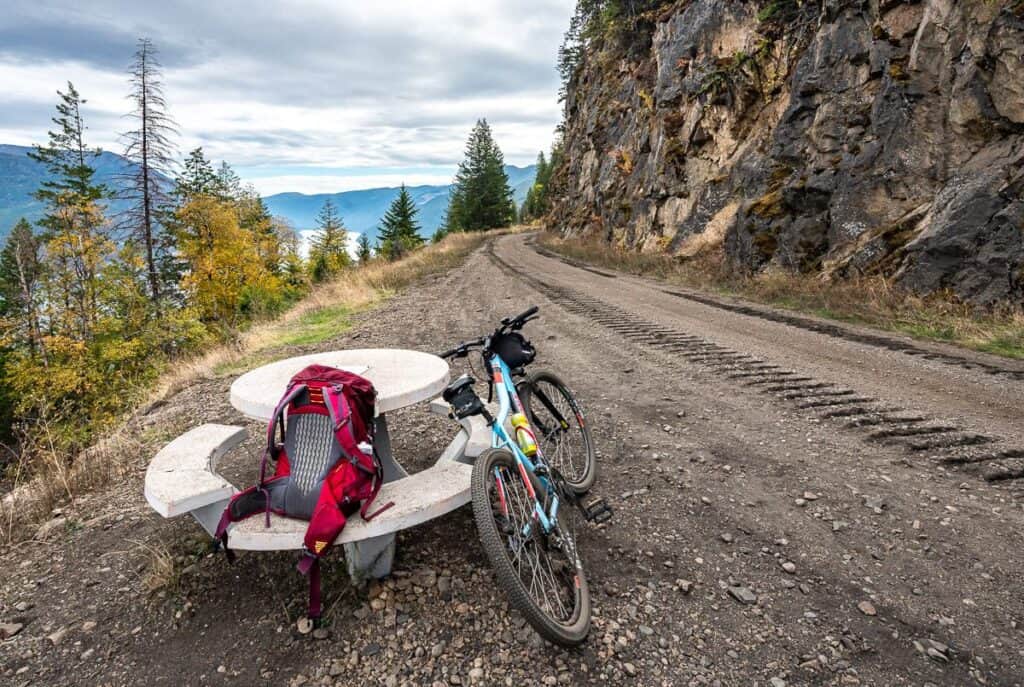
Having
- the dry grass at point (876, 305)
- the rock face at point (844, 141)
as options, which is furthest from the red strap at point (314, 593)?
the rock face at point (844, 141)

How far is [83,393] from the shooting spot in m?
18.0

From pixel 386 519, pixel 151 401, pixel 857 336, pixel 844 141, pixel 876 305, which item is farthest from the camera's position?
pixel 844 141

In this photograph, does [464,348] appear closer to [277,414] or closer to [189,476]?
[277,414]

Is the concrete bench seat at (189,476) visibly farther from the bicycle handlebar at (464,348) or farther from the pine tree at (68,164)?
the pine tree at (68,164)

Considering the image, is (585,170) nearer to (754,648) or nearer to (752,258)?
(752,258)

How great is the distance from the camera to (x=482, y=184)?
56500 millimetres

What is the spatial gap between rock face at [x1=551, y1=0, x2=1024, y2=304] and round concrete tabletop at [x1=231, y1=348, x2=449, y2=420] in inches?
393

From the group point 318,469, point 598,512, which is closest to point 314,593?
point 318,469

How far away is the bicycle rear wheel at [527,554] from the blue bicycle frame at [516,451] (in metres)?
0.02

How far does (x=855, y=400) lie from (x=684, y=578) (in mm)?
3679

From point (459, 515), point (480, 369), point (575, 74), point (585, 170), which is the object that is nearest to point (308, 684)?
point (459, 515)

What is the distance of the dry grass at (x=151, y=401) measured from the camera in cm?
436

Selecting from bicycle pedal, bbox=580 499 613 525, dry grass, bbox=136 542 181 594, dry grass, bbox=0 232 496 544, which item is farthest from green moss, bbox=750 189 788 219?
dry grass, bbox=136 542 181 594

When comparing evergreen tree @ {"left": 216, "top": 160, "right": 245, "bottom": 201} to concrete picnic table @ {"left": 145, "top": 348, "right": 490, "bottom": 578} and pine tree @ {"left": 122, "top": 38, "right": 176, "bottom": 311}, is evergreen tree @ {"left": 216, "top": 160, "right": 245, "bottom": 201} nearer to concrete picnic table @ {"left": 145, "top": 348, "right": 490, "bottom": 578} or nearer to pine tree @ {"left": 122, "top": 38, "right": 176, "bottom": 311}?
pine tree @ {"left": 122, "top": 38, "right": 176, "bottom": 311}
